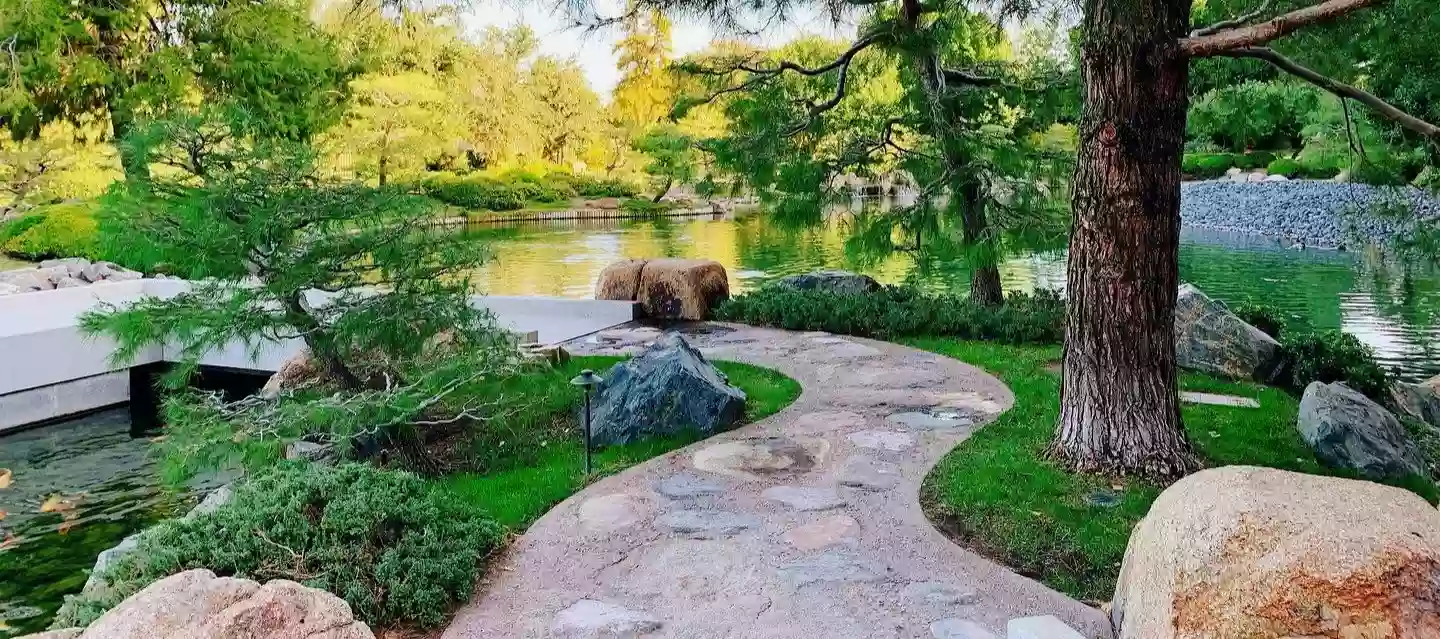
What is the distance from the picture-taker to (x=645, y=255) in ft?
61.5

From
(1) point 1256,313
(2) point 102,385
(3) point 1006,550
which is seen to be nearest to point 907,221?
(1) point 1256,313

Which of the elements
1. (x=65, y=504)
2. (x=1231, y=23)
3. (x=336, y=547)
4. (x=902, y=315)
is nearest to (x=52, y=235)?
(x=65, y=504)

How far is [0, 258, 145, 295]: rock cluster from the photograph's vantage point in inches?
432

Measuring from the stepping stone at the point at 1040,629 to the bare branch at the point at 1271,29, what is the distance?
2.24 meters

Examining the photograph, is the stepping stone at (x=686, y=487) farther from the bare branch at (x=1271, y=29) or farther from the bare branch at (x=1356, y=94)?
the bare branch at (x=1356, y=94)

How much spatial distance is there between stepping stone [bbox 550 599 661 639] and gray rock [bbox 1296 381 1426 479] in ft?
11.3

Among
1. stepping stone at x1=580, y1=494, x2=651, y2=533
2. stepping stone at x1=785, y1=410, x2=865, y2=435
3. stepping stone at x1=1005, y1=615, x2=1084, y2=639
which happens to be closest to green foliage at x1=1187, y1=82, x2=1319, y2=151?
stepping stone at x1=785, y1=410, x2=865, y2=435

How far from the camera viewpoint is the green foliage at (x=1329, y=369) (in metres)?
6.54

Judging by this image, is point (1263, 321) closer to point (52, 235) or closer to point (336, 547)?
point (336, 547)

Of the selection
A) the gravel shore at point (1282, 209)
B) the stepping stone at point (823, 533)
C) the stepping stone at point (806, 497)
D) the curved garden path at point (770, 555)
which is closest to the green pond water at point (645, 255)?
the gravel shore at point (1282, 209)

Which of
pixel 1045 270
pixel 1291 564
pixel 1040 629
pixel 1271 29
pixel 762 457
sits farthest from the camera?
pixel 1045 270

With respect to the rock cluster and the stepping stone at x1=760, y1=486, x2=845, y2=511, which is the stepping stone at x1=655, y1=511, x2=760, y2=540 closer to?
the stepping stone at x1=760, y1=486, x2=845, y2=511

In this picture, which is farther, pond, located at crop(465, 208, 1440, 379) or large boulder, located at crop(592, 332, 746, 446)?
pond, located at crop(465, 208, 1440, 379)

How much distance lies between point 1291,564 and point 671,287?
7180mm
